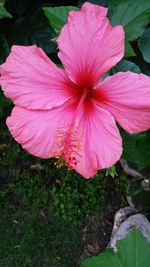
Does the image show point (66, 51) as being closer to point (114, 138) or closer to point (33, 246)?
point (114, 138)

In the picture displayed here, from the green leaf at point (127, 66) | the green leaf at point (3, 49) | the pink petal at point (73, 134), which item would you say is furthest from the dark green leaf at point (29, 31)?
the pink petal at point (73, 134)

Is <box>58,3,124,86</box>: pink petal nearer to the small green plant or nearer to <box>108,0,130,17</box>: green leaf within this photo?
<box>108,0,130,17</box>: green leaf

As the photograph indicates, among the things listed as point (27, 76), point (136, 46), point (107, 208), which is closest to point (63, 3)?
point (136, 46)

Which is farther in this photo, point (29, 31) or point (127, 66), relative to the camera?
point (29, 31)

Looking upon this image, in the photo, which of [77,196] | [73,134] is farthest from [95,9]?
[77,196]

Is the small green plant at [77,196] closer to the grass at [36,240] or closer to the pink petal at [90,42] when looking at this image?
the grass at [36,240]

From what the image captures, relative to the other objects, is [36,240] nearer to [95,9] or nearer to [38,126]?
[38,126]
